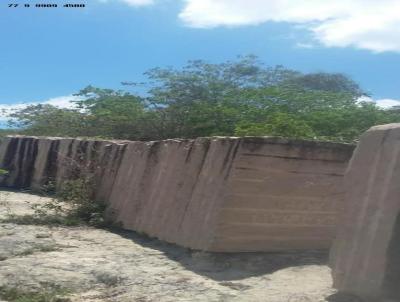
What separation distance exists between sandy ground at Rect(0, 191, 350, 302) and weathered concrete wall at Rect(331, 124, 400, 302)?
1.09 ft

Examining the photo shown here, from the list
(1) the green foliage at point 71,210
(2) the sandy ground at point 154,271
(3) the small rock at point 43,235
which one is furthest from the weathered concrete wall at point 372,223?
(1) the green foliage at point 71,210

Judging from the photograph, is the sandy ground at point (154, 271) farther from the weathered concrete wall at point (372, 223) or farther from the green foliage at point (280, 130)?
the green foliage at point (280, 130)

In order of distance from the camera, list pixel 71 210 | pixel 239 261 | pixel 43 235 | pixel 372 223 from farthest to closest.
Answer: pixel 71 210 → pixel 43 235 → pixel 239 261 → pixel 372 223

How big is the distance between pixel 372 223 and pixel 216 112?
744 cm

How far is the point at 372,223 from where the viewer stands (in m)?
3.92

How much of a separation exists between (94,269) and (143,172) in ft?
8.36

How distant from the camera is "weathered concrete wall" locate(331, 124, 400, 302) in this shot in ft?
12.3

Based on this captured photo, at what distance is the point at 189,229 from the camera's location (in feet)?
20.0

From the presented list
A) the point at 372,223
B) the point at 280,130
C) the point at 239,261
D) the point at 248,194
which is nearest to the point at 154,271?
the point at 239,261

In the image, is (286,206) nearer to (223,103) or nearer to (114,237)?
(114,237)

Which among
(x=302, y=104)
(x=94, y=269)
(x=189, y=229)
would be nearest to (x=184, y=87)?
(x=302, y=104)

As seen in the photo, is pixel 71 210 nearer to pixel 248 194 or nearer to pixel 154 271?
pixel 154 271

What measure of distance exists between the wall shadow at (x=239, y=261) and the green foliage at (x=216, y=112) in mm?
2299

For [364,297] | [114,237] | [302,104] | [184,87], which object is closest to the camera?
[364,297]
